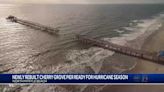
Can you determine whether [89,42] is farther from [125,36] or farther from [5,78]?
[5,78]

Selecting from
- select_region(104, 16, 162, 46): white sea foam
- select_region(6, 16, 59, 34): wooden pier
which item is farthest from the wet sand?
select_region(6, 16, 59, 34): wooden pier

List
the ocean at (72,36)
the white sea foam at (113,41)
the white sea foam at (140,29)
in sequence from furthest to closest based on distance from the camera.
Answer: the white sea foam at (140,29) < the white sea foam at (113,41) < the ocean at (72,36)

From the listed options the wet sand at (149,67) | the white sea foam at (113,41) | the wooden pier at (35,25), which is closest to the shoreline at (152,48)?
the wet sand at (149,67)

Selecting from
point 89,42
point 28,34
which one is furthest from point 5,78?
point 89,42

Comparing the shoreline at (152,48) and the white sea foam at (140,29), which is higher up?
the white sea foam at (140,29)

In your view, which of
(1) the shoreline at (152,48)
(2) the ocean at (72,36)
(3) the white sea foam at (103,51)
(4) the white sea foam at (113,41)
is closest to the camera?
(1) the shoreline at (152,48)

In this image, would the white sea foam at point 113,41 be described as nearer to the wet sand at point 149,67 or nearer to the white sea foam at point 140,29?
the white sea foam at point 140,29

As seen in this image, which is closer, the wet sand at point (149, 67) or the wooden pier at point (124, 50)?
the wet sand at point (149, 67)

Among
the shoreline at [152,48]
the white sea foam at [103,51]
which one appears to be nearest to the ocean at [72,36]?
the white sea foam at [103,51]
